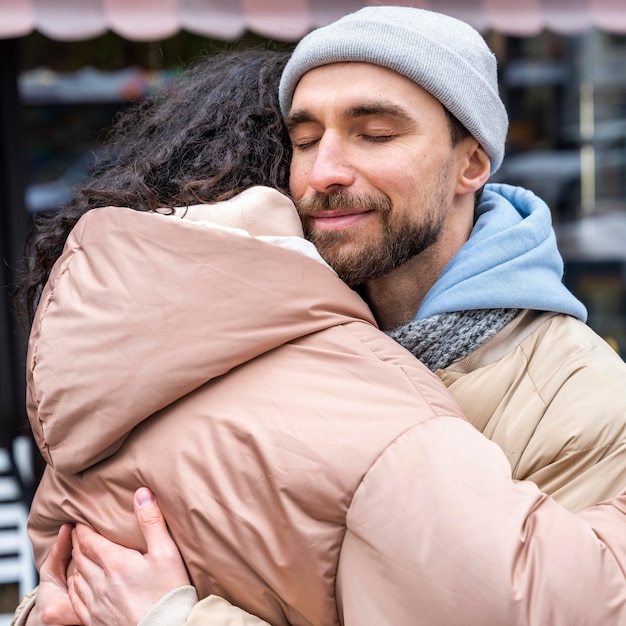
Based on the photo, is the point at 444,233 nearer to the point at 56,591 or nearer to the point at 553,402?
the point at 553,402

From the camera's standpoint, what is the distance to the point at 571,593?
1.15 metres

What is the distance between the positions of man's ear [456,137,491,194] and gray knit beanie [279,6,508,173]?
0.03 meters

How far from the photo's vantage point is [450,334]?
1.71 m

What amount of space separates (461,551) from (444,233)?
938 millimetres

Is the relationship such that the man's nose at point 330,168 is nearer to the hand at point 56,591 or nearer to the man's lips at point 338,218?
the man's lips at point 338,218

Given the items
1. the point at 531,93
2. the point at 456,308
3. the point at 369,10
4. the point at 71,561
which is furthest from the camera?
the point at 531,93

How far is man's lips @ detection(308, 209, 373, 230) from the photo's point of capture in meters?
1.77

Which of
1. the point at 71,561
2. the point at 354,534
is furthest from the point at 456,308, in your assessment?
the point at 71,561

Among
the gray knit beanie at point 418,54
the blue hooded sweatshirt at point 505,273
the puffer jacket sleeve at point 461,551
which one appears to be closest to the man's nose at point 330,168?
the gray knit beanie at point 418,54

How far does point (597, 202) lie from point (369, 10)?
367 centimetres

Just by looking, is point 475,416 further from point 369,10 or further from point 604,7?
point 604,7

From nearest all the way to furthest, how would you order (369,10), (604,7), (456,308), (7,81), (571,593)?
(571,593)
(456,308)
(369,10)
(604,7)
(7,81)

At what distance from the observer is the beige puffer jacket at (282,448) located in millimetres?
1168

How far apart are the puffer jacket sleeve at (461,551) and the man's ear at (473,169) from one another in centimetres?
88
